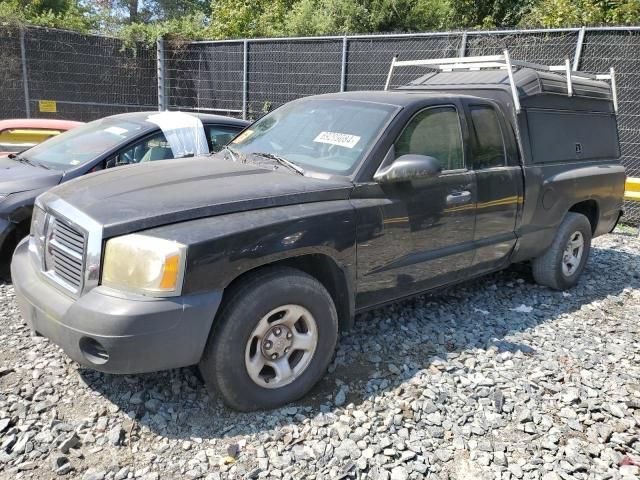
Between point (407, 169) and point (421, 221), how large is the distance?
1.48 feet

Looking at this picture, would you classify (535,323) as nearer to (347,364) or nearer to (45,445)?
(347,364)

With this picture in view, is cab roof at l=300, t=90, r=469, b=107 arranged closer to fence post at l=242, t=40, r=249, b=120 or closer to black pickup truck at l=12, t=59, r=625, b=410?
black pickup truck at l=12, t=59, r=625, b=410

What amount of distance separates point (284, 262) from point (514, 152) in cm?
242

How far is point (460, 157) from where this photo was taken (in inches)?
164

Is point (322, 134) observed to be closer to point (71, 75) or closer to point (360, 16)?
point (71, 75)

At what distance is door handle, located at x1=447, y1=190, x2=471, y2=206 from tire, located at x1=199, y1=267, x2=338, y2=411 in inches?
50.5

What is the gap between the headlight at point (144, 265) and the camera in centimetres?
267

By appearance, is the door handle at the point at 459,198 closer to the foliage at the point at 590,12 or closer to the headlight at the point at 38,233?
the headlight at the point at 38,233

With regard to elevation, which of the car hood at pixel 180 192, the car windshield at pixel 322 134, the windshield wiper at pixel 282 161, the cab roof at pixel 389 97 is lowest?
the car hood at pixel 180 192

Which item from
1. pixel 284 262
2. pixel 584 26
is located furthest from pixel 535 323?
pixel 584 26

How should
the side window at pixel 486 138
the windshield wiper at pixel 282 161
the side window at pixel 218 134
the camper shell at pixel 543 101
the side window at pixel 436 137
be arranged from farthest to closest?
the side window at pixel 218 134
the camper shell at pixel 543 101
the side window at pixel 486 138
the side window at pixel 436 137
the windshield wiper at pixel 282 161

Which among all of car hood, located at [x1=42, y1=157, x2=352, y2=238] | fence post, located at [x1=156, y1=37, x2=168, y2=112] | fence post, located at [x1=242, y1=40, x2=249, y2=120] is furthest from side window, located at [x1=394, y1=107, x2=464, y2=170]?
fence post, located at [x1=156, y1=37, x2=168, y2=112]

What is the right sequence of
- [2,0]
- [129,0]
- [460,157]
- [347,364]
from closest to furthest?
1. [347,364]
2. [460,157]
3. [2,0]
4. [129,0]

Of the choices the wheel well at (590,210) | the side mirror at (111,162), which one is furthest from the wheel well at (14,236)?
the wheel well at (590,210)
